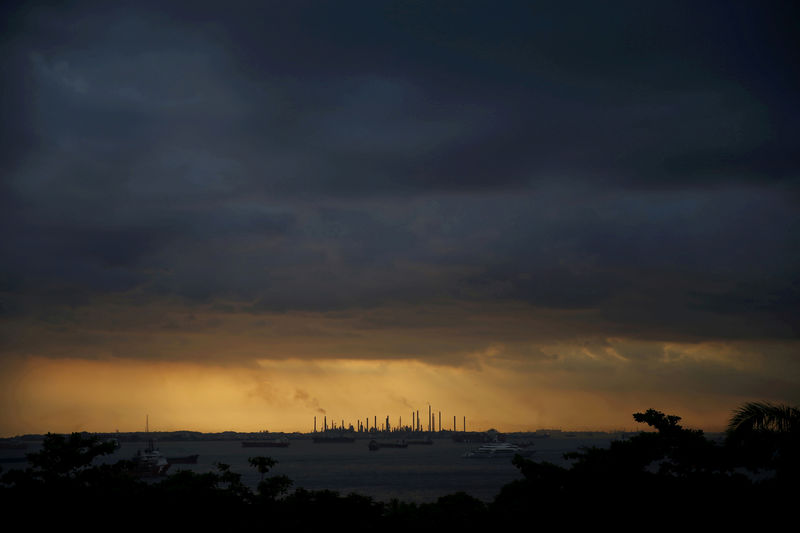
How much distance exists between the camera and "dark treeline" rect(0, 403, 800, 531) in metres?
26.8

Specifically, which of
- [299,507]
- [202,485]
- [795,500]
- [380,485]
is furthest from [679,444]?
[380,485]

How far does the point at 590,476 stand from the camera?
1207 inches

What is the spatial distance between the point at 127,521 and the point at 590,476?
1882 cm

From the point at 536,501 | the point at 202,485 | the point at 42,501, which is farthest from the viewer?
the point at 202,485

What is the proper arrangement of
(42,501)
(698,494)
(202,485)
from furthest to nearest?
(202,485), (42,501), (698,494)

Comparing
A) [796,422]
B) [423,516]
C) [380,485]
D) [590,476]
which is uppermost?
[796,422]

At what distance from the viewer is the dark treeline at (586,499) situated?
2683 cm

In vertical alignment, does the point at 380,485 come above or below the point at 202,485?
below

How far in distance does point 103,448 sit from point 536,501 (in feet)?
90.4

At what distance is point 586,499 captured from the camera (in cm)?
2891

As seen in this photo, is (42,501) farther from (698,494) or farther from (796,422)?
(796,422)

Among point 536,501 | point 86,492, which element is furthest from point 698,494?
point 86,492

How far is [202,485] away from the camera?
139 ft

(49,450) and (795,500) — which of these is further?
(49,450)
